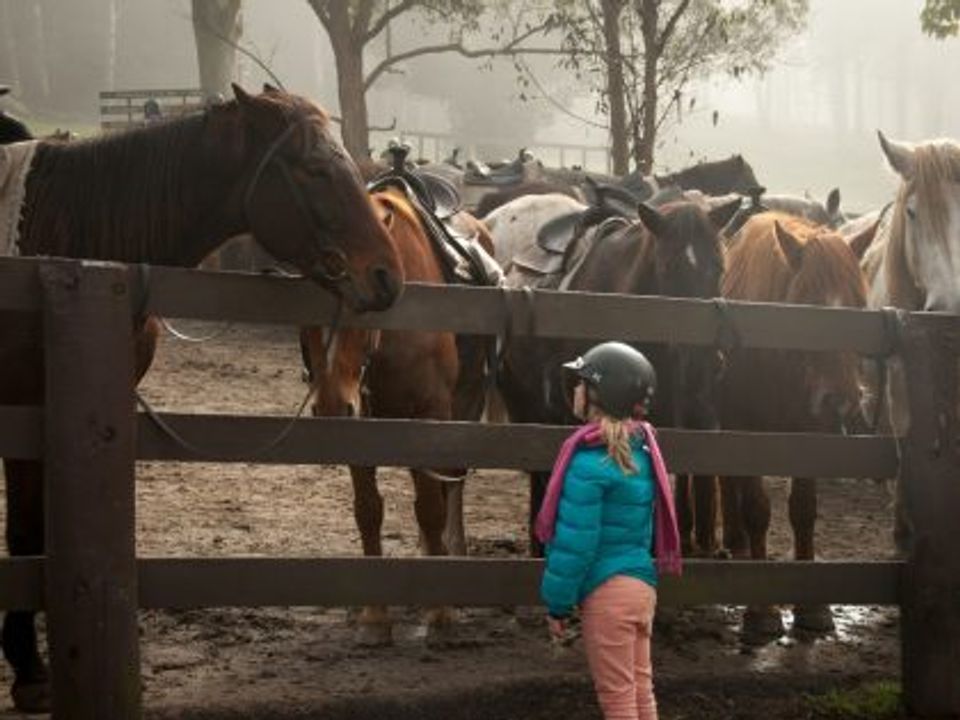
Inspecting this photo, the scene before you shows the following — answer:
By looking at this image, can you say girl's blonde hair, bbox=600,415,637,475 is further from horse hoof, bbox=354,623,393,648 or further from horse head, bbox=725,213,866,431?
horse head, bbox=725,213,866,431

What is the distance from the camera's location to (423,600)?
4672 millimetres

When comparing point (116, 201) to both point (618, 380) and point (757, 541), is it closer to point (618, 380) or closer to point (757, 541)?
point (618, 380)

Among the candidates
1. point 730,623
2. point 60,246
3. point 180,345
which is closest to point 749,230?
point 730,623

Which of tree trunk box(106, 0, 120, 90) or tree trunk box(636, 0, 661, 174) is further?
tree trunk box(106, 0, 120, 90)

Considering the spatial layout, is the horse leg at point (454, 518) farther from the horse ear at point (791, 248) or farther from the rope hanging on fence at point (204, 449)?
the rope hanging on fence at point (204, 449)

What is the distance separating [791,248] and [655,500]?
302 cm

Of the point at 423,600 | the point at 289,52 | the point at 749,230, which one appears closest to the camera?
the point at 423,600

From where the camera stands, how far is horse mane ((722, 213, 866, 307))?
21.8 feet

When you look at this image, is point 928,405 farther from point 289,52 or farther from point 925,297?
point 289,52

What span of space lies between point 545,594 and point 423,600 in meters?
0.94

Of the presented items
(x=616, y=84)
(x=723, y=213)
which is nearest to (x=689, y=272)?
(x=723, y=213)

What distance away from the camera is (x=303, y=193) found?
4.83m

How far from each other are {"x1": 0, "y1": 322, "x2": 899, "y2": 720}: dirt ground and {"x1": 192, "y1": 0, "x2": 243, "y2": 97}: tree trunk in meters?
17.3

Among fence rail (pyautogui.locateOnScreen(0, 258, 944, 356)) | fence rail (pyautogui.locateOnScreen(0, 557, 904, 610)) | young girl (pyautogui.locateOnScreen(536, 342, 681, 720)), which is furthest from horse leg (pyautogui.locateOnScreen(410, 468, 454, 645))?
young girl (pyautogui.locateOnScreen(536, 342, 681, 720))
